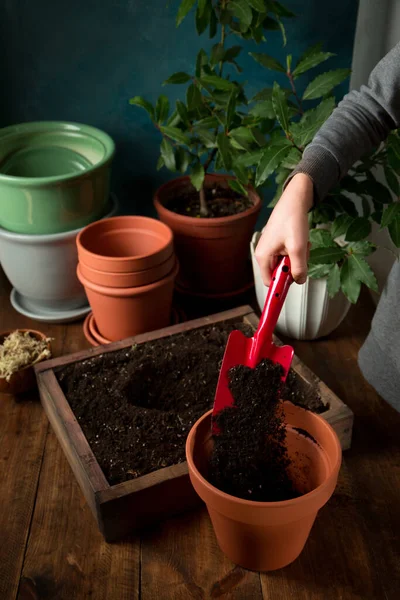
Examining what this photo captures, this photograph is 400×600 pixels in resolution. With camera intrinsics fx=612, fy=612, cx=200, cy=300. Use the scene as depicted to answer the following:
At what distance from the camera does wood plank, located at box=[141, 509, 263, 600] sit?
1.21 m

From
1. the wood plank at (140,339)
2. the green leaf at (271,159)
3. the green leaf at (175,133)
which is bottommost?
the wood plank at (140,339)

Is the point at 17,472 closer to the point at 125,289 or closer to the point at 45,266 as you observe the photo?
the point at 125,289

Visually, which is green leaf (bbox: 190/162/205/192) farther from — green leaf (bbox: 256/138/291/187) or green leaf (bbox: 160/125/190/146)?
green leaf (bbox: 256/138/291/187)

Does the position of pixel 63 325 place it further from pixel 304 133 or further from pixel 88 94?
pixel 304 133

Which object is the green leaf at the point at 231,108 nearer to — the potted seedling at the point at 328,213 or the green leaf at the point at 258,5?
the potted seedling at the point at 328,213

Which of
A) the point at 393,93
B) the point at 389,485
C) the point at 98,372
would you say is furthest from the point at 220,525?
the point at 393,93

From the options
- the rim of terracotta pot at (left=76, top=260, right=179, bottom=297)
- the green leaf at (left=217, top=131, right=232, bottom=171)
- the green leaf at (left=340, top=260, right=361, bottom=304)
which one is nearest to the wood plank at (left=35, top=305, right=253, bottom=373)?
the rim of terracotta pot at (left=76, top=260, right=179, bottom=297)

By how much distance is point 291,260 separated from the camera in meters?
1.05

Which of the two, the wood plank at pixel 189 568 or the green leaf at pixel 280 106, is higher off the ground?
the green leaf at pixel 280 106

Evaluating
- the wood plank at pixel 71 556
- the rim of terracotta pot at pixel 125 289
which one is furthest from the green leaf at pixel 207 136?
the wood plank at pixel 71 556

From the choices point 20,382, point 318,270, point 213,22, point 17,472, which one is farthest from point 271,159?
point 17,472

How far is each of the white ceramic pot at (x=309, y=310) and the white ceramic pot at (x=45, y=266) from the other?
58cm

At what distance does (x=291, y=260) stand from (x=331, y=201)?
724 millimetres

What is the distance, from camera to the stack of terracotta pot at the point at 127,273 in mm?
1734
